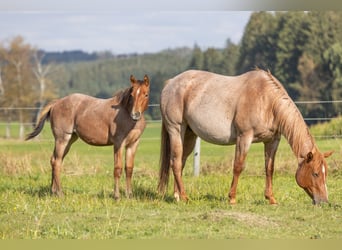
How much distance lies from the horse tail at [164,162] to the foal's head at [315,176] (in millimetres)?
2126

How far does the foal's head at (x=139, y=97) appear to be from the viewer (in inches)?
344

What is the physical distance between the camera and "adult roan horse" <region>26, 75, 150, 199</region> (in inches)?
351

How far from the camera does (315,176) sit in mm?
8266

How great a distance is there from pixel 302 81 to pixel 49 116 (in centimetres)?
4127

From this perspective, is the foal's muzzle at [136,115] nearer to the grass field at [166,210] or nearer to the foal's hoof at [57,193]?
the grass field at [166,210]

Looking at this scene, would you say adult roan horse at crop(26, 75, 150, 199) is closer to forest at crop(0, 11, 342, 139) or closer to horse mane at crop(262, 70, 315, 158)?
horse mane at crop(262, 70, 315, 158)

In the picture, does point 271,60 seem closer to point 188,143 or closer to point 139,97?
point 188,143

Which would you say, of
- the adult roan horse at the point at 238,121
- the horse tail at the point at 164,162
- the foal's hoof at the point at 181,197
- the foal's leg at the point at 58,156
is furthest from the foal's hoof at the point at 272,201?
the foal's leg at the point at 58,156

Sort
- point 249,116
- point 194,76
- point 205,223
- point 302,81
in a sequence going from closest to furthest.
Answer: point 205,223 → point 249,116 → point 194,76 → point 302,81

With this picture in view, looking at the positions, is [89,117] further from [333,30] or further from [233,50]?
[233,50]

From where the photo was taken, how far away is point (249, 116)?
8.71m

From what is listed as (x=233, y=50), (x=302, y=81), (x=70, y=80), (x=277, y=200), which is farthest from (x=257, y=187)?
(x=70, y=80)

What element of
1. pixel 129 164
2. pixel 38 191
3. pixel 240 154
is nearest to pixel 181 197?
pixel 129 164

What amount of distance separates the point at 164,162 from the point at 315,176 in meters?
2.41
